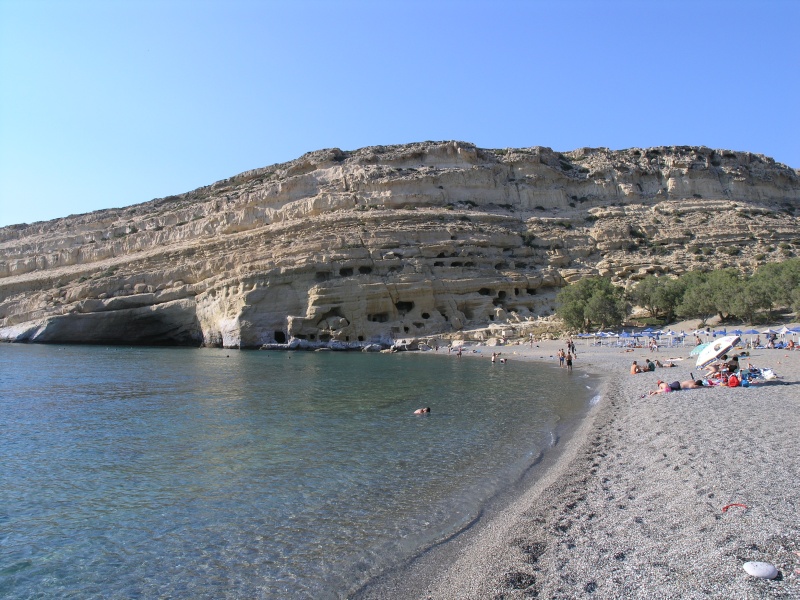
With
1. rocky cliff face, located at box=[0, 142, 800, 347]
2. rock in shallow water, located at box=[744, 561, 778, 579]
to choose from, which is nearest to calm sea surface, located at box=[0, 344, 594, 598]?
rock in shallow water, located at box=[744, 561, 778, 579]

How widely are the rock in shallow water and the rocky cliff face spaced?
3693 cm

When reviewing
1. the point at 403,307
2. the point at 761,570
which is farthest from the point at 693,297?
the point at 761,570

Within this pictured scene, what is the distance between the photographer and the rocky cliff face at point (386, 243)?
42.2m

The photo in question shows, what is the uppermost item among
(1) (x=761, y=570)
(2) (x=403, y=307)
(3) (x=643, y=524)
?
(2) (x=403, y=307)

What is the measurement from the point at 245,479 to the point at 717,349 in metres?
14.5

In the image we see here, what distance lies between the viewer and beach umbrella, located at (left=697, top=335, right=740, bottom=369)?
52.3 ft

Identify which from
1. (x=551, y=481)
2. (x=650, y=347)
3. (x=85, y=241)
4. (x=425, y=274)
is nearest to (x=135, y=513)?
(x=551, y=481)

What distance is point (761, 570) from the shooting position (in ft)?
14.5

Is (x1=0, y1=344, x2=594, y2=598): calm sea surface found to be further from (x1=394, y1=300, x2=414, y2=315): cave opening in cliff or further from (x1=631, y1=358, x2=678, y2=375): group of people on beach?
(x1=394, y1=300, x2=414, y2=315): cave opening in cliff

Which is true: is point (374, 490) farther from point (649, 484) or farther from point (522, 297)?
point (522, 297)

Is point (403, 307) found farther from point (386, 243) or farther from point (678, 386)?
point (678, 386)

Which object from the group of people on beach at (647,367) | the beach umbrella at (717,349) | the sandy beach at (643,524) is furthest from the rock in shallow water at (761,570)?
the group of people on beach at (647,367)

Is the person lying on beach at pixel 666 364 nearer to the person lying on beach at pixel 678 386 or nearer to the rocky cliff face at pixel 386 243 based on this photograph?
the person lying on beach at pixel 678 386

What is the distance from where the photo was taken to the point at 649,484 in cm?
743
